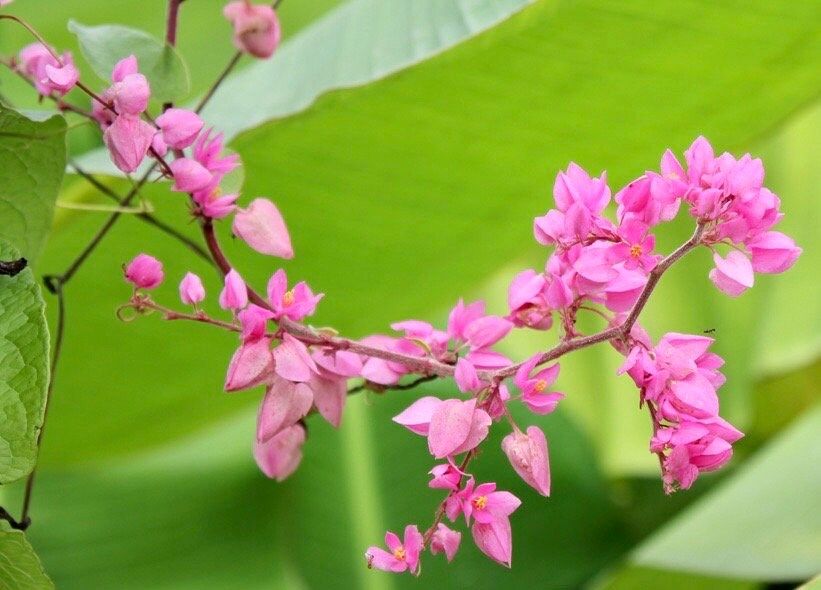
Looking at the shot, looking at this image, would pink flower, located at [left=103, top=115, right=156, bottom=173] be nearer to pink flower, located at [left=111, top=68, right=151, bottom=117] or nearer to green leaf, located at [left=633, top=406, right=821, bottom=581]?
pink flower, located at [left=111, top=68, right=151, bottom=117]

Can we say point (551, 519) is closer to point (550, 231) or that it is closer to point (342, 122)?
point (342, 122)

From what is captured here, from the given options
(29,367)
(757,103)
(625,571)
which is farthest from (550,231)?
(625,571)

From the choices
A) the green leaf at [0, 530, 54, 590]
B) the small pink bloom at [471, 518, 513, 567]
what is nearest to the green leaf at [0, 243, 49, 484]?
the green leaf at [0, 530, 54, 590]

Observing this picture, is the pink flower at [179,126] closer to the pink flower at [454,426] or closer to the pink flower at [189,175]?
the pink flower at [189,175]

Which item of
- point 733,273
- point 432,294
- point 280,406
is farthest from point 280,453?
point 432,294

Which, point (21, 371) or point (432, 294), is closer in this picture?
point (21, 371)

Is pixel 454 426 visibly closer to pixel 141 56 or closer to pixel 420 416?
pixel 420 416
